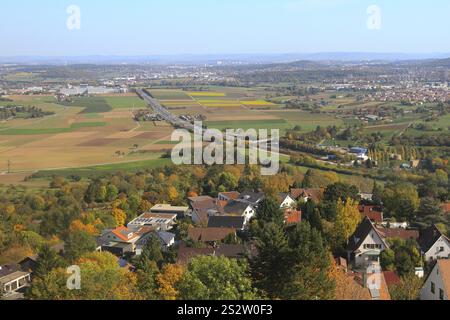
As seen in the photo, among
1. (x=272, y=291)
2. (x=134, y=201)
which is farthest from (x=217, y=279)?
(x=134, y=201)

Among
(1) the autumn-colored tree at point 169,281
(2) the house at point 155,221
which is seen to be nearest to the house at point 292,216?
(2) the house at point 155,221

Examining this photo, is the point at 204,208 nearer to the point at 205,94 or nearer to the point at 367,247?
the point at 367,247

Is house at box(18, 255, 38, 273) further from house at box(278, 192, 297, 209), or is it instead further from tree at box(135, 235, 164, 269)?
house at box(278, 192, 297, 209)

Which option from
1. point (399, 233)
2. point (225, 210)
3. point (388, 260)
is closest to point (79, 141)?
point (225, 210)

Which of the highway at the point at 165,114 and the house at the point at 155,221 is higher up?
the highway at the point at 165,114

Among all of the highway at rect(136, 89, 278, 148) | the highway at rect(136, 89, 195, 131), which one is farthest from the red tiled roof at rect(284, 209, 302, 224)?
the highway at rect(136, 89, 195, 131)

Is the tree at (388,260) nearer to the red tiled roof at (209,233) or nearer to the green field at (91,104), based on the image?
the red tiled roof at (209,233)
